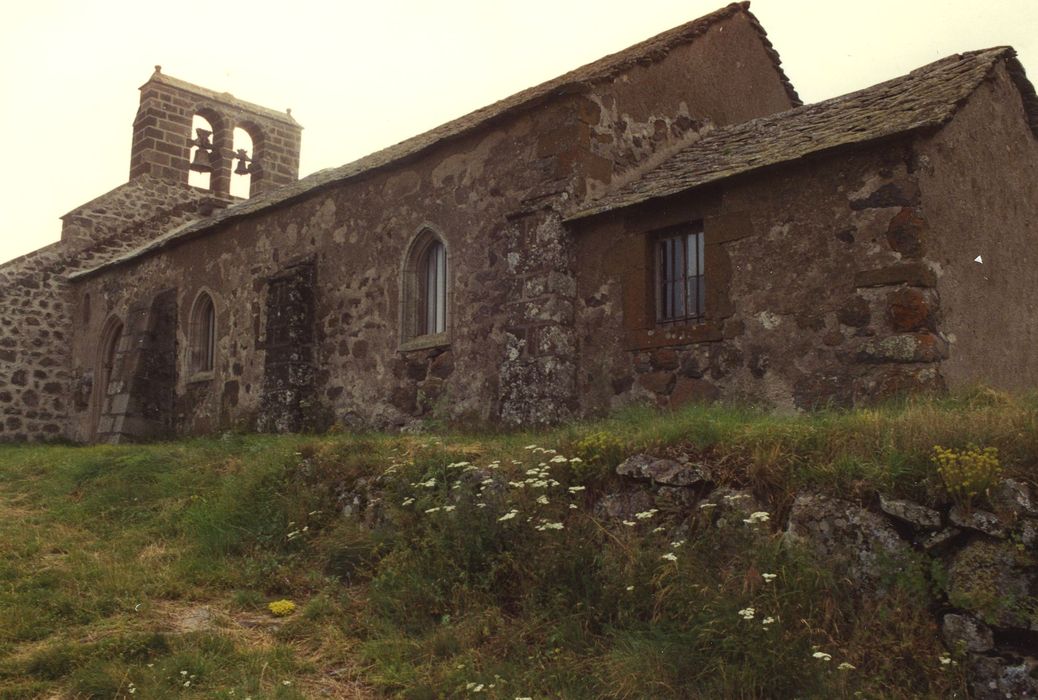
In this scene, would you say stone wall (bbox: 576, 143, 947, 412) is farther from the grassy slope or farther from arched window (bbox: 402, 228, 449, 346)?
arched window (bbox: 402, 228, 449, 346)

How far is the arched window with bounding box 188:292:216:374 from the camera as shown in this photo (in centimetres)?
1691

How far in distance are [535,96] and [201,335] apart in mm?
9250

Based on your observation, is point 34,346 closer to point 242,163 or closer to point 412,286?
point 242,163

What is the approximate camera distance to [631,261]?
10141 millimetres

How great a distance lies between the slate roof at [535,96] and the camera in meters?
11.0

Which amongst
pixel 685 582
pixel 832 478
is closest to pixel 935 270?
pixel 832 478

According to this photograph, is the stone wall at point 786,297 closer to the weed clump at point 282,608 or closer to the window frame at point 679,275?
the window frame at point 679,275

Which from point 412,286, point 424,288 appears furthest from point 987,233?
point 412,286

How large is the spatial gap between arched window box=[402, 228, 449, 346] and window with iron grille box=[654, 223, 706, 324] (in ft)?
11.7

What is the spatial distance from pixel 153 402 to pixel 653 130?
1098cm

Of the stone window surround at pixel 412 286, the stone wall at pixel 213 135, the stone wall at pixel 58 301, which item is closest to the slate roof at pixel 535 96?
the stone window surround at pixel 412 286

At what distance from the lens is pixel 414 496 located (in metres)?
7.52

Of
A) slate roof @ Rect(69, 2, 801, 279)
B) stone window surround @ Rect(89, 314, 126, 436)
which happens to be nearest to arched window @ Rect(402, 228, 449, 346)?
slate roof @ Rect(69, 2, 801, 279)

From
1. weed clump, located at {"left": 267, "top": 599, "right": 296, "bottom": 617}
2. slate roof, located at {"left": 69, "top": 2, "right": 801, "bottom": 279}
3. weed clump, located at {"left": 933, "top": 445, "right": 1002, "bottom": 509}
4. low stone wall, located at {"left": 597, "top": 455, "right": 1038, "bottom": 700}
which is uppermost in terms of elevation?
slate roof, located at {"left": 69, "top": 2, "right": 801, "bottom": 279}
